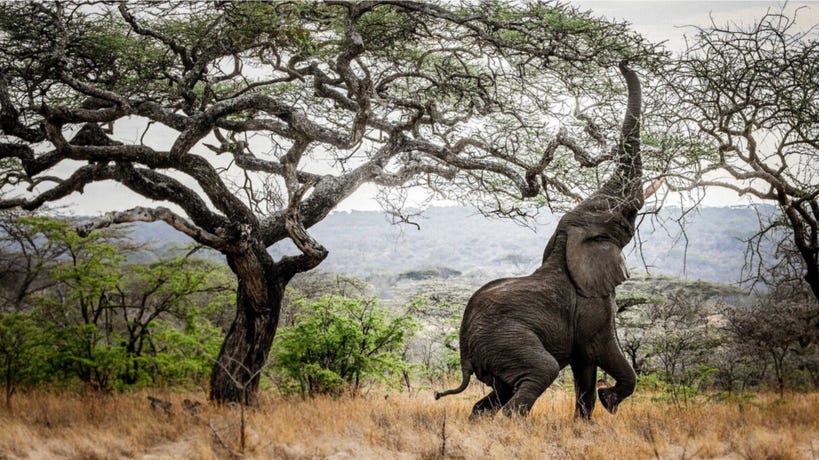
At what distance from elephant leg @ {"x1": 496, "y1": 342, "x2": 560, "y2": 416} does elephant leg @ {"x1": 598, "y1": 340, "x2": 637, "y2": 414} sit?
81 cm

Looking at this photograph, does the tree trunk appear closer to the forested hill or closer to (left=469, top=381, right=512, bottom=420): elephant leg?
(left=469, top=381, right=512, bottom=420): elephant leg

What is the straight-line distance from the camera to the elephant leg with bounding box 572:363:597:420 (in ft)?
24.2

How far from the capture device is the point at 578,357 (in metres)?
7.45

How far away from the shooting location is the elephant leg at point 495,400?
7032mm

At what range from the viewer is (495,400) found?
720 cm

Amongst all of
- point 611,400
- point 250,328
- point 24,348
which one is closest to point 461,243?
point 24,348

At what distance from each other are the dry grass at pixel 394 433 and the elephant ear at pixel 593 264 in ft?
4.87

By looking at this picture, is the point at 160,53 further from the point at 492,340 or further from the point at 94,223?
the point at 492,340

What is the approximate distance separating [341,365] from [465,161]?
3.80 meters

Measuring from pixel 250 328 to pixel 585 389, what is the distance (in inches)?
167

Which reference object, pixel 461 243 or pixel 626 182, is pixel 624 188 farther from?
pixel 461 243

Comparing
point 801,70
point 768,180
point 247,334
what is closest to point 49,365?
point 247,334

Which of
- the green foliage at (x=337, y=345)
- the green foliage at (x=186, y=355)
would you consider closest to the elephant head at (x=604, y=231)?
the green foliage at (x=337, y=345)

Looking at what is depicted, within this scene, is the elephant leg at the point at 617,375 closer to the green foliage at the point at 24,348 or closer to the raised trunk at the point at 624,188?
the raised trunk at the point at 624,188
